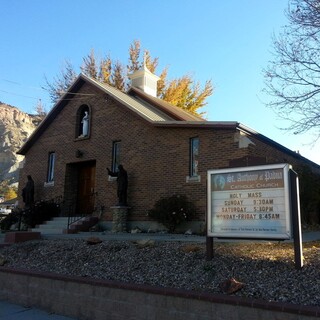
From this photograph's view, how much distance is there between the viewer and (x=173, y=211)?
14.1 meters

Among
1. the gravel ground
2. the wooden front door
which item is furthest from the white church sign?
the wooden front door

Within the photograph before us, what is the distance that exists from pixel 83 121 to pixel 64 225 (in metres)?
5.34

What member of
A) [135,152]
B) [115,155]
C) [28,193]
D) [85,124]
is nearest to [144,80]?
[85,124]

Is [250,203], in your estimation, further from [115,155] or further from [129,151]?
[115,155]

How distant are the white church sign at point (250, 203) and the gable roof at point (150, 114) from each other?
6.84 m

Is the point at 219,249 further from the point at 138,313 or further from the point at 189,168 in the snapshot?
the point at 189,168

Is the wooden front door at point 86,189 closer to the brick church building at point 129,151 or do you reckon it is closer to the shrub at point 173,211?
the brick church building at point 129,151

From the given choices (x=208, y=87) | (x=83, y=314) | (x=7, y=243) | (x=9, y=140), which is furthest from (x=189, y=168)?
(x=9, y=140)

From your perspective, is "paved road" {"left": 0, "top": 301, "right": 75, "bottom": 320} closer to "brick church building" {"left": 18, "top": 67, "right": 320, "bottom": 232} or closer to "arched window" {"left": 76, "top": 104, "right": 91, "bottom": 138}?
"brick church building" {"left": 18, "top": 67, "right": 320, "bottom": 232}

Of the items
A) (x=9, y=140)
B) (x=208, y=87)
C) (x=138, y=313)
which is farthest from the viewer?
(x=9, y=140)

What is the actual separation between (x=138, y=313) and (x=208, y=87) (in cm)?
2968

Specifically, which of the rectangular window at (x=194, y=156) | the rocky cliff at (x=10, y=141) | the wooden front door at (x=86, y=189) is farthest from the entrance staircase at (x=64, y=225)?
the rocky cliff at (x=10, y=141)

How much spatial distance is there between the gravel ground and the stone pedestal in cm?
587

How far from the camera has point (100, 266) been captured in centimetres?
767
